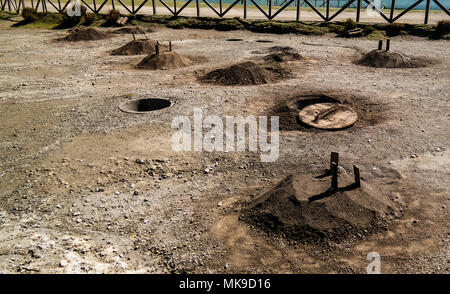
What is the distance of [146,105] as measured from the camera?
11531 mm

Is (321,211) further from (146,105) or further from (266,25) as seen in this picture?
(266,25)

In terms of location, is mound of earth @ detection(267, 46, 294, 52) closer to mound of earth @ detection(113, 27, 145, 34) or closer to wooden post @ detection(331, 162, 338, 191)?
mound of earth @ detection(113, 27, 145, 34)

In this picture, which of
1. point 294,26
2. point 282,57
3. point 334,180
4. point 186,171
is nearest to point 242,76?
point 282,57

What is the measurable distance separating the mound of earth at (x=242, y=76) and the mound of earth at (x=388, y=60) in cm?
372

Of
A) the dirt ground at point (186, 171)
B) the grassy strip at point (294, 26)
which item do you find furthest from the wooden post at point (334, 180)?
the grassy strip at point (294, 26)

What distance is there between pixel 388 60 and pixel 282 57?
3916mm

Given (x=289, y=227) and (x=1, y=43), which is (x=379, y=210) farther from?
(x=1, y=43)

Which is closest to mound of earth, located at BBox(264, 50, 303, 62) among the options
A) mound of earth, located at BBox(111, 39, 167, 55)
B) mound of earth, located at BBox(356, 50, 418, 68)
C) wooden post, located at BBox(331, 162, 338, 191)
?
mound of earth, located at BBox(356, 50, 418, 68)

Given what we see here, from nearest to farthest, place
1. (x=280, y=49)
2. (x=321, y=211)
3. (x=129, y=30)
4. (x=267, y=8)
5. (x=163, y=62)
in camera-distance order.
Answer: (x=321, y=211)
(x=163, y=62)
(x=280, y=49)
(x=129, y=30)
(x=267, y=8)

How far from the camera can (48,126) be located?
32.8 feet

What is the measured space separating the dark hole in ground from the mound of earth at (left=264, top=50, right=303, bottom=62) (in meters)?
5.88

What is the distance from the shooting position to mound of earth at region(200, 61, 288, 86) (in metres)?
12.8

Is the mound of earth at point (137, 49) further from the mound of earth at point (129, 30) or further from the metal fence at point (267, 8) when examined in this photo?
the metal fence at point (267, 8)
